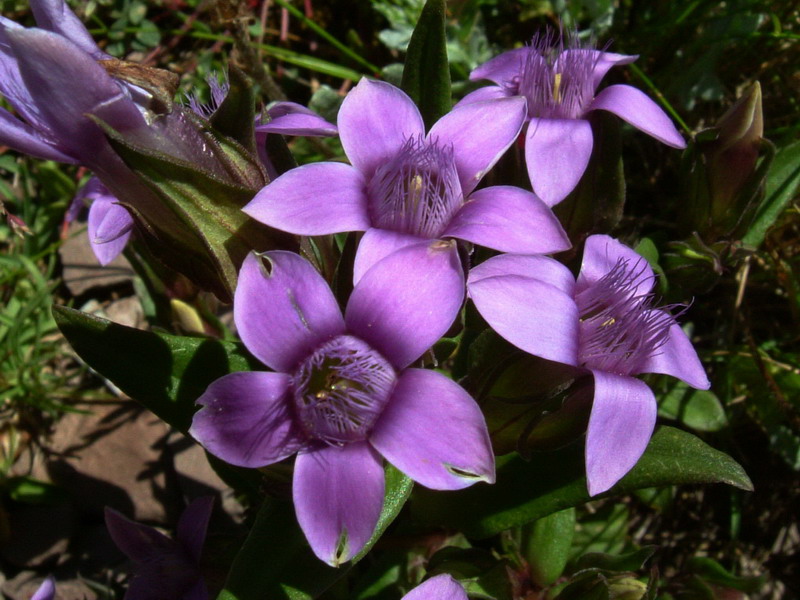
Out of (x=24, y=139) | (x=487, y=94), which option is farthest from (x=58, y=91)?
(x=487, y=94)

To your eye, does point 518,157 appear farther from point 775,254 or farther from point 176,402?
point 775,254

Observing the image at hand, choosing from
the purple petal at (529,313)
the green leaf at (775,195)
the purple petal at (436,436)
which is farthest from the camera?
the green leaf at (775,195)

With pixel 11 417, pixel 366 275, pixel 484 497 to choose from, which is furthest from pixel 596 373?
pixel 11 417

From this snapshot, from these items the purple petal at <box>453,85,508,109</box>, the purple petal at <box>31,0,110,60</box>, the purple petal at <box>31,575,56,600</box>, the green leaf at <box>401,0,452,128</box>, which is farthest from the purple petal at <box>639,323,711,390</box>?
the purple petal at <box>31,575,56,600</box>

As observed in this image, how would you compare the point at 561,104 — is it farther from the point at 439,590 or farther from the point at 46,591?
the point at 46,591

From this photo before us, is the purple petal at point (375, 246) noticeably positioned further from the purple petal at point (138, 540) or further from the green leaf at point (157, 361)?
the purple petal at point (138, 540)

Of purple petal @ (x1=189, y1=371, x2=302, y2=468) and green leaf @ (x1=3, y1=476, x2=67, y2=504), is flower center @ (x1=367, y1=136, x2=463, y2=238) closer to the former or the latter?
purple petal @ (x1=189, y1=371, x2=302, y2=468)

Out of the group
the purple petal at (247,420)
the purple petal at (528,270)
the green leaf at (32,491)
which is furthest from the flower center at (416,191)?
the green leaf at (32,491)
